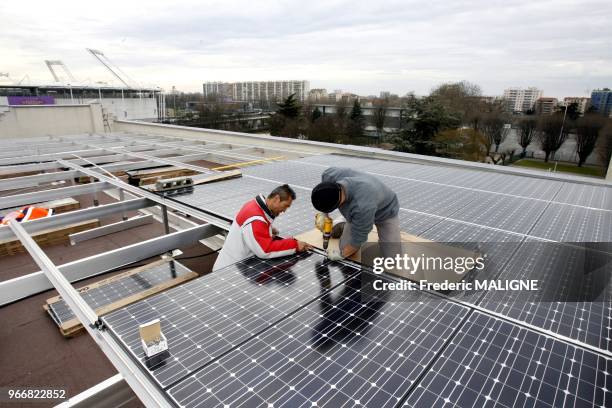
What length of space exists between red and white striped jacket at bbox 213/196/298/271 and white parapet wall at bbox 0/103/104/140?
21.8 metres

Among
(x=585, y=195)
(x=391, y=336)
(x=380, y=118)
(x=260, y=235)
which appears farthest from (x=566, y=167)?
(x=391, y=336)

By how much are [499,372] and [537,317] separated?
947 millimetres

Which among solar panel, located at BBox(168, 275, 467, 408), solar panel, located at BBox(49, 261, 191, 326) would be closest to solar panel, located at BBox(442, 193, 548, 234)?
solar panel, located at BBox(168, 275, 467, 408)

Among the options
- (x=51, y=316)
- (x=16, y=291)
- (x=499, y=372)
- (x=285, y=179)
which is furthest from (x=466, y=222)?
(x=51, y=316)

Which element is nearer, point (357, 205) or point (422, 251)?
point (357, 205)

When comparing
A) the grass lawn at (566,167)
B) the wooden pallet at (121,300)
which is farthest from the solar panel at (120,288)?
the grass lawn at (566,167)

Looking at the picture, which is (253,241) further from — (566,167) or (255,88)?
(255,88)

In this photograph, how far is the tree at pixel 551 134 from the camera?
145 feet

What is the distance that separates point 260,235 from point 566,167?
52.4 m

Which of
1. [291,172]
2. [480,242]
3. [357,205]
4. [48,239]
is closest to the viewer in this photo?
[357,205]

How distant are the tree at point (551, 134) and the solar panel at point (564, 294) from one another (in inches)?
1974

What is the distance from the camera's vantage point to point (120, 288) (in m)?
6.30

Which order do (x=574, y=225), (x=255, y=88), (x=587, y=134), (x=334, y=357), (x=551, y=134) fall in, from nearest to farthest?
(x=334, y=357) < (x=574, y=225) < (x=587, y=134) < (x=551, y=134) < (x=255, y=88)

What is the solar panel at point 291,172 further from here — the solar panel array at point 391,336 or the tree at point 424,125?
the tree at point 424,125
